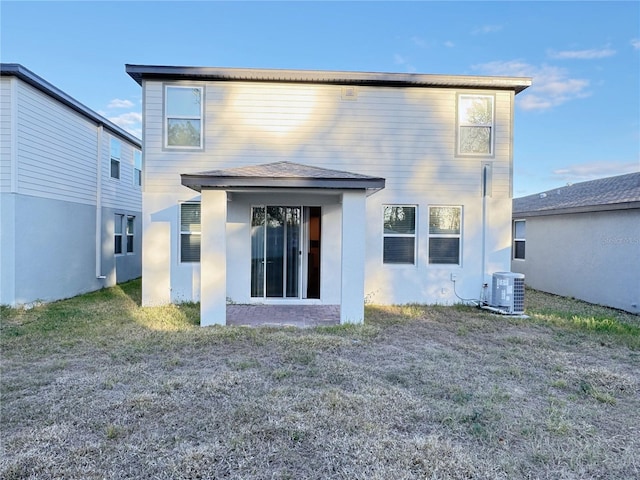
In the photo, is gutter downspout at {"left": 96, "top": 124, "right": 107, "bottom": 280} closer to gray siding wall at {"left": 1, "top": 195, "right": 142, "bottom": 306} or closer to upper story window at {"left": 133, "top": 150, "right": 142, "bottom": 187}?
gray siding wall at {"left": 1, "top": 195, "right": 142, "bottom": 306}

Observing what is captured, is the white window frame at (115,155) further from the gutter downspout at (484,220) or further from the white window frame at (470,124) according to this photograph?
the gutter downspout at (484,220)

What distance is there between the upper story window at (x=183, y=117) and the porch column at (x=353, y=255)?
172 inches

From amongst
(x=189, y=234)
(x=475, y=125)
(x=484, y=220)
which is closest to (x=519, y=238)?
(x=484, y=220)

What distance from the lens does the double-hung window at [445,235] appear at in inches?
368

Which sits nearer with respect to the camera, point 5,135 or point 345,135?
point 5,135

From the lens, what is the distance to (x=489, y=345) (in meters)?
5.97

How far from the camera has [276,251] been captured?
898 centimetres

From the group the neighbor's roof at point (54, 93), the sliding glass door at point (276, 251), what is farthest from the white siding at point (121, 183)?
the sliding glass door at point (276, 251)

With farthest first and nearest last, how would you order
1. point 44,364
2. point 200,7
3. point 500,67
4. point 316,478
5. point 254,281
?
point 500,67, point 200,7, point 254,281, point 44,364, point 316,478

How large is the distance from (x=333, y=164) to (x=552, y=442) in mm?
7224

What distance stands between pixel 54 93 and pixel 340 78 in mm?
A: 7026

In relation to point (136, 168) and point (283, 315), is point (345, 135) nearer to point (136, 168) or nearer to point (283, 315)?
point (283, 315)

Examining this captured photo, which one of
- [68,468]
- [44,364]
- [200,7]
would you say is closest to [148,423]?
[68,468]

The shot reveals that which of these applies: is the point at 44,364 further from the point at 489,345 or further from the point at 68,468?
the point at 489,345
